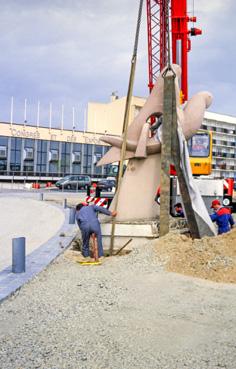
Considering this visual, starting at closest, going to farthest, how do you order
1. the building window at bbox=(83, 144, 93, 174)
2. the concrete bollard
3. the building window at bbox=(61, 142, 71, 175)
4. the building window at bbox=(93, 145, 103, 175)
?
the concrete bollard → the building window at bbox=(61, 142, 71, 175) → the building window at bbox=(83, 144, 93, 174) → the building window at bbox=(93, 145, 103, 175)

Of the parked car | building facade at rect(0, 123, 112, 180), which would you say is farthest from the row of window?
the parked car

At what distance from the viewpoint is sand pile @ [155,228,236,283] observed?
803cm

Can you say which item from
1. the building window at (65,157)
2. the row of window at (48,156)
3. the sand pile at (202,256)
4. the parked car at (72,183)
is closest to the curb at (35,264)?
the sand pile at (202,256)

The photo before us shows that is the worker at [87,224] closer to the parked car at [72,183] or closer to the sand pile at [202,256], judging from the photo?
the sand pile at [202,256]

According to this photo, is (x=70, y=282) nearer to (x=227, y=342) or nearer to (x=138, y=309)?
(x=138, y=309)

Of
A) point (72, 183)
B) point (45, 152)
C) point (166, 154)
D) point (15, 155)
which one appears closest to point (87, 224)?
point (166, 154)

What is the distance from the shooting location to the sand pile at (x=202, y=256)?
26.3 ft

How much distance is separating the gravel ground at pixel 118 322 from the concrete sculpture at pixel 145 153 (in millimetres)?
3559

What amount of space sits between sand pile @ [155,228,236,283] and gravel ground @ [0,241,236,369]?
31 cm

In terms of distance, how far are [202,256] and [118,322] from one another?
11.0 feet

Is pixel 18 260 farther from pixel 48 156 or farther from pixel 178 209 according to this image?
pixel 48 156

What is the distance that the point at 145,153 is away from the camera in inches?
460

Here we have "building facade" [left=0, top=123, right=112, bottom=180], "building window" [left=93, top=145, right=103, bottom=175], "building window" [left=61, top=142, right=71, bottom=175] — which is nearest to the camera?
"building facade" [left=0, top=123, right=112, bottom=180]

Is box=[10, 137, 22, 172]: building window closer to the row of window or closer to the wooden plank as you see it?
the row of window
